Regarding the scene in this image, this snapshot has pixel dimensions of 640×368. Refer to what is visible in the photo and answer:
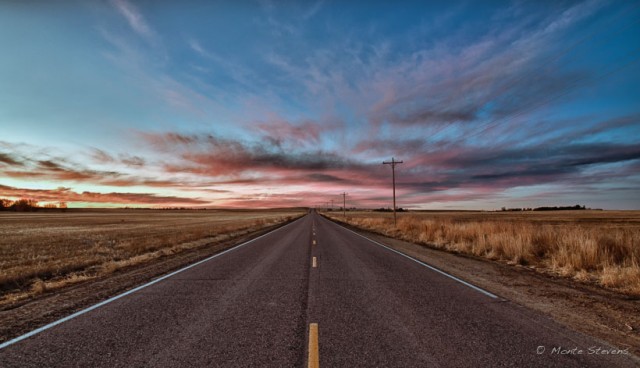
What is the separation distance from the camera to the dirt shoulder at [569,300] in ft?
17.0

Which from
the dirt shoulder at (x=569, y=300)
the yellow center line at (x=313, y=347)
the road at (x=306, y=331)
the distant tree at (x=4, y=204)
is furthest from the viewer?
the distant tree at (x=4, y=204)

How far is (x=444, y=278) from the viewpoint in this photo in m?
9.12

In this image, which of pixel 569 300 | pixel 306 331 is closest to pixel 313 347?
pixel 306 331

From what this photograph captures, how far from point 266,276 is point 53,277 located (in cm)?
694

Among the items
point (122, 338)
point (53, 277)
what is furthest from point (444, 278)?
point (53, 277)

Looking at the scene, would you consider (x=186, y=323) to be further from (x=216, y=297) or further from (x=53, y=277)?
(x=53, y=277)

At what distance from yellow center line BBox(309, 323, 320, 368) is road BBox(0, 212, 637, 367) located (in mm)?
14

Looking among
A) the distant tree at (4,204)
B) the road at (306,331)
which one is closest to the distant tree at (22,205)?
the distant tree at (4,204)

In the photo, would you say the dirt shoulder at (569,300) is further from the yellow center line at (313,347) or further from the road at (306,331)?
the yellow center line at (313,347)

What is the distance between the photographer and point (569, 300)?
23.2 ft

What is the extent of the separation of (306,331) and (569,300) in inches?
236

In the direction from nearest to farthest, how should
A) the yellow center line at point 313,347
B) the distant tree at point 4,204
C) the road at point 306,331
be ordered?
the yellow center line at point 313,347 → the road at point 306,331 → the distant tree at point 4,204

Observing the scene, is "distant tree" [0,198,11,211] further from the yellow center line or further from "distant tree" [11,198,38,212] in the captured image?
the yellow center line

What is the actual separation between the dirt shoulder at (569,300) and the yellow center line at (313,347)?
4.17m
